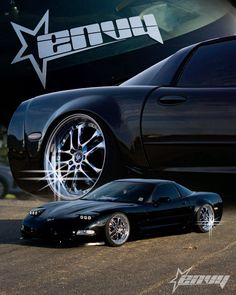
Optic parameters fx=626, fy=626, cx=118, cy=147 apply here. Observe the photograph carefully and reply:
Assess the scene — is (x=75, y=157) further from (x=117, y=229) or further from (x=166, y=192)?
(x=166, y=192)

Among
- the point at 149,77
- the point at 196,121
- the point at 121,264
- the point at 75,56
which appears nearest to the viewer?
the point at 121,264

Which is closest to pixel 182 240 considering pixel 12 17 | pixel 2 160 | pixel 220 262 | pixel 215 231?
pixel 215 231

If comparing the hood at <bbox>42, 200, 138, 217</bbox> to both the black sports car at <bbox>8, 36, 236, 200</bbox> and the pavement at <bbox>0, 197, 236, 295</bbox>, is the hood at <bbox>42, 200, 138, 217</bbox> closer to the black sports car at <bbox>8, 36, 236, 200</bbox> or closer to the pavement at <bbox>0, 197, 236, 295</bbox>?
the black sports car at <bbox>8, 36, 236, 200</bbox>

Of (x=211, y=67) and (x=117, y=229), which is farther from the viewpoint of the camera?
(x=211, y=67)

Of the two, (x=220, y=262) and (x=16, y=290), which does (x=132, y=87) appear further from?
(x=16, y=290)

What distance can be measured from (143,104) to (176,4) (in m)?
5.82

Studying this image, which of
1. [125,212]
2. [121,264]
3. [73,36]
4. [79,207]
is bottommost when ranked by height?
[121,264]

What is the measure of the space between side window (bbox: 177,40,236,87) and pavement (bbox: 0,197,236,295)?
56.7 inches

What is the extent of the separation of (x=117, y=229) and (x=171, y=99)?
126 cm

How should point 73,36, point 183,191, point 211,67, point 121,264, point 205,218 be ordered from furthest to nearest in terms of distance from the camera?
point 73,36 < point 205,218 < point 183,191 < point 211,67 < point 121,264

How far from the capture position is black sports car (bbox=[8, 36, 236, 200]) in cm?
547

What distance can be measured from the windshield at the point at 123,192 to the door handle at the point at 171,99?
0.77 meters

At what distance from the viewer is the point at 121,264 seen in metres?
4.78

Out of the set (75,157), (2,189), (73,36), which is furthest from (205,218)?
(73,36)
